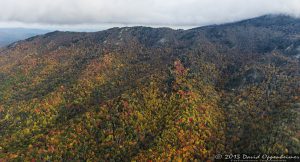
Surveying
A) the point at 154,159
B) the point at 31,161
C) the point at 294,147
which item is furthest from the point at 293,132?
the point at 31,161

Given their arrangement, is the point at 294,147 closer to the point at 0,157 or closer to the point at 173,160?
the point at 173,160

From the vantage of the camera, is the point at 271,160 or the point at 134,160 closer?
the point at 271,160

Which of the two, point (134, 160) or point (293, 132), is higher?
point (293, 132)

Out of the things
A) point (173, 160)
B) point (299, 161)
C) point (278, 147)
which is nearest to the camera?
point (299, 161)

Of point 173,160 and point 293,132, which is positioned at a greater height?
point 293,132

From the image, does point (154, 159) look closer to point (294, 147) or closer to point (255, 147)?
point (255, 147)

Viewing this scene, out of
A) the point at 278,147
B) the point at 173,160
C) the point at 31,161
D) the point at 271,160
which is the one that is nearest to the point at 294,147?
the point at 278,147

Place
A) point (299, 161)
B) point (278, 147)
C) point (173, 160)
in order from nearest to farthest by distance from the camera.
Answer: point (299, 161)
point (278, 147)
point (173, 160)

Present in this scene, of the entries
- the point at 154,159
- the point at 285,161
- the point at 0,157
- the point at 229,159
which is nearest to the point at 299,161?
the point at 285,161

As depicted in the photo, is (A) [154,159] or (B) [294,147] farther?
(A) [154,159]
